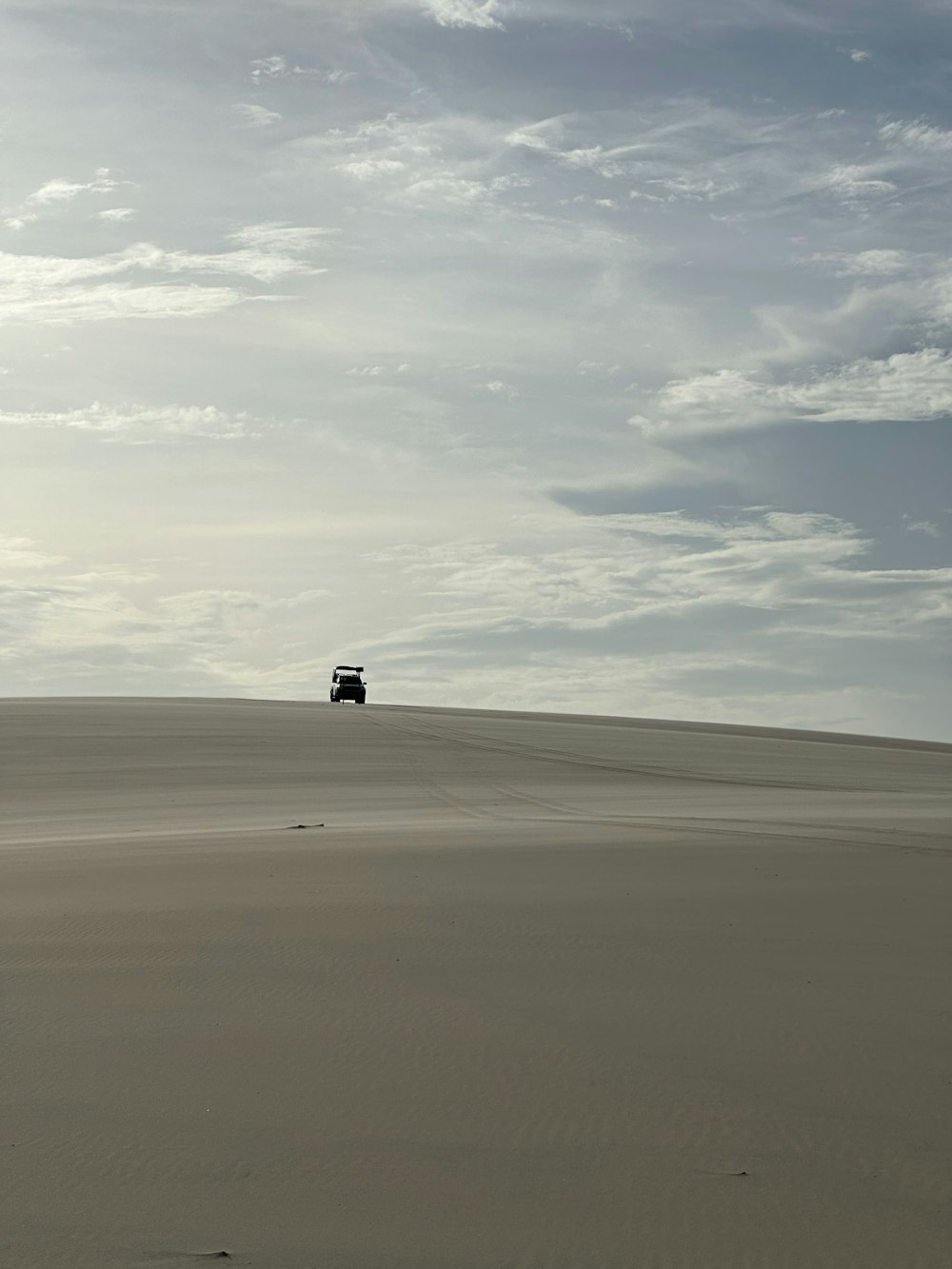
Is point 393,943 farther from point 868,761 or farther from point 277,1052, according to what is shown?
point 868,761

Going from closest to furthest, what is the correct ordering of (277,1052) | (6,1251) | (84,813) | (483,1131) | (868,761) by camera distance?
1. (6,1251)
2. (483,1131)
3. (277,1052)
4. (84,813)
5. (868,761)

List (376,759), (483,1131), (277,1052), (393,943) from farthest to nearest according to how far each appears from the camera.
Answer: (376,759), (393,943), (277,1052), (483,1131)

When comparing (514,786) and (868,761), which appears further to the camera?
(868,761)

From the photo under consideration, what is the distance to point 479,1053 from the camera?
4.93 metres

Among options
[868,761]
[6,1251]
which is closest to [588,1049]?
[6,1251]

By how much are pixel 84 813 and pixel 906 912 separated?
12.0 meters

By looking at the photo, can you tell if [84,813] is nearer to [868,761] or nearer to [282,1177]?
[282,1177]

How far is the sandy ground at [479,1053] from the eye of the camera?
11.6 feet

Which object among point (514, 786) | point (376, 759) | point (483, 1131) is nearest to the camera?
point (483, 1131)

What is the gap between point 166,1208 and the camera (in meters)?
3.61

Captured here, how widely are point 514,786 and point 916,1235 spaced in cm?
1661

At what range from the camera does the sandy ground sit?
355cm

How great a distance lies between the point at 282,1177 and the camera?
382cm

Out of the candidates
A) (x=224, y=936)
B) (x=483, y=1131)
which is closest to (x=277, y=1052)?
(x=483, y=1131)
